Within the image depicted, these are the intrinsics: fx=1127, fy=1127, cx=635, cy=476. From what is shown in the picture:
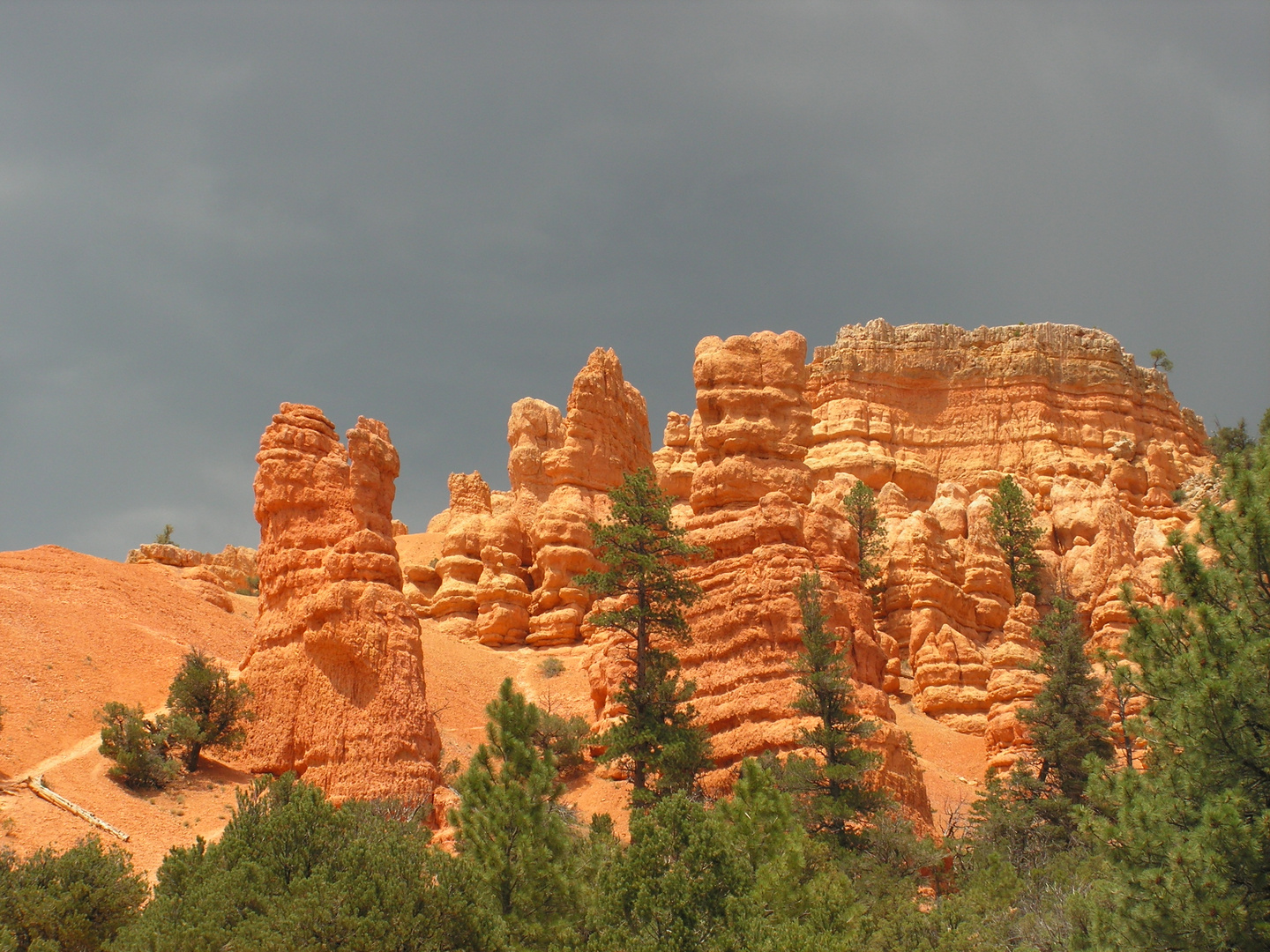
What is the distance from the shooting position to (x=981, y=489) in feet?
230

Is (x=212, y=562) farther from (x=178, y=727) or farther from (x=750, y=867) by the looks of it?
(x=750, y=867)

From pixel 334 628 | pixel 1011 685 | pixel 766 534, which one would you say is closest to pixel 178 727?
pixel 334 628

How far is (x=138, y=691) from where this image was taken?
100 feet

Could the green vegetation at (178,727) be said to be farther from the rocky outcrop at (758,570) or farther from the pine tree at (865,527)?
the pine tree at (865,527)

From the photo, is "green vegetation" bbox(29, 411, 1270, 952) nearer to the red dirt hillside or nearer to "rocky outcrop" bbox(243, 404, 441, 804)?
the red dirt hillside

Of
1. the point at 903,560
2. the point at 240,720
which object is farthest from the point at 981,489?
the point at 240,720

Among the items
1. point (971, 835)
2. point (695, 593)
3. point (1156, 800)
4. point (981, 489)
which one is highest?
point (981, 489)

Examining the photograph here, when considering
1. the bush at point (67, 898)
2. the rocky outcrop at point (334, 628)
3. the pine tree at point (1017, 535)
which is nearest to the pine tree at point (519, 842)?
the bush at point (67, 898)

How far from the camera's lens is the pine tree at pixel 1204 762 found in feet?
43.3

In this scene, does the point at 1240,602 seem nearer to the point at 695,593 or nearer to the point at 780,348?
the point at 695,593

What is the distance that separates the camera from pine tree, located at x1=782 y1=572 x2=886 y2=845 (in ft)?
85.9

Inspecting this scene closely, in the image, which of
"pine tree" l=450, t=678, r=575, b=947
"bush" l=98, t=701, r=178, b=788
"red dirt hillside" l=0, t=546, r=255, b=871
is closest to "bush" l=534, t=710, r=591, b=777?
"red dirt hillside" l=0, t=546, r=255, b=871

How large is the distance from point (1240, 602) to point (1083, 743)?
18.0 metres

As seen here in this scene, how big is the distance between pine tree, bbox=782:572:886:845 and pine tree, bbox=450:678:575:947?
7.84 m
